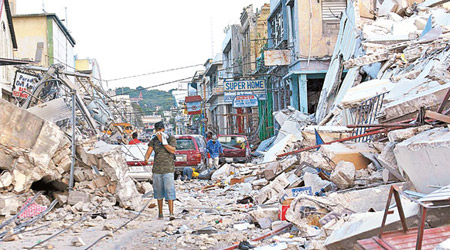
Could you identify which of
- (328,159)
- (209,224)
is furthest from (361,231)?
(328,159)

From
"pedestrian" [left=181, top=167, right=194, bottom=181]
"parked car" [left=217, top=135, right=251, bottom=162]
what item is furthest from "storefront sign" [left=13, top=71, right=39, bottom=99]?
"parked car" [left=217, top=135, right=251, bottom=162]

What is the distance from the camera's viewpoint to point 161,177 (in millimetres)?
9930

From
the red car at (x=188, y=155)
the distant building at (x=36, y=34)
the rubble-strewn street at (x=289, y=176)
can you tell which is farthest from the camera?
the distant building at (x=36, y=34)

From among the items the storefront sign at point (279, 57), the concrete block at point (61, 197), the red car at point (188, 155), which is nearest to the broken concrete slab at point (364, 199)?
the concrete block at point (61, 197)

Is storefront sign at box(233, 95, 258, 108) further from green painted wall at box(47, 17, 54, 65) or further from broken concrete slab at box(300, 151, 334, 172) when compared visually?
broken concrete slab at box(300, 151, 334, 172)

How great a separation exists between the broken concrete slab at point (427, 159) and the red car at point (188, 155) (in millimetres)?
11965

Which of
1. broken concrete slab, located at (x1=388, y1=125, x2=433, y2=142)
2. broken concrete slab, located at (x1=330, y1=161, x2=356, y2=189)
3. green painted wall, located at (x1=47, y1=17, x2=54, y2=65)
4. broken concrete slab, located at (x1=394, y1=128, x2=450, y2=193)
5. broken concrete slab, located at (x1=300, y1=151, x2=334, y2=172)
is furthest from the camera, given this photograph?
green painted wall, located at (x1=47, y1=17, x2=54, y2=65)

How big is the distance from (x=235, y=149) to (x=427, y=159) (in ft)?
61.8

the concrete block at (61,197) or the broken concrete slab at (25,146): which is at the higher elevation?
the broken concrete slab at (25,146)

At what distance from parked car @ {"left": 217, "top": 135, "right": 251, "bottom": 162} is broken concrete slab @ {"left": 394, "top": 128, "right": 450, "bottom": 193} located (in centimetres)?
1684

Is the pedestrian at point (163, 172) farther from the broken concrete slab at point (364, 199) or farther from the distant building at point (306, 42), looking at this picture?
the distant building at point (306, 42)

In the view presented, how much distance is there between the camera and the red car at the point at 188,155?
1864 centimetres

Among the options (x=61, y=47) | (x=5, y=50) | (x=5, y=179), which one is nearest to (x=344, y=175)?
(x=5, y=179)

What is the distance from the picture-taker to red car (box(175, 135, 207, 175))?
1864cm
